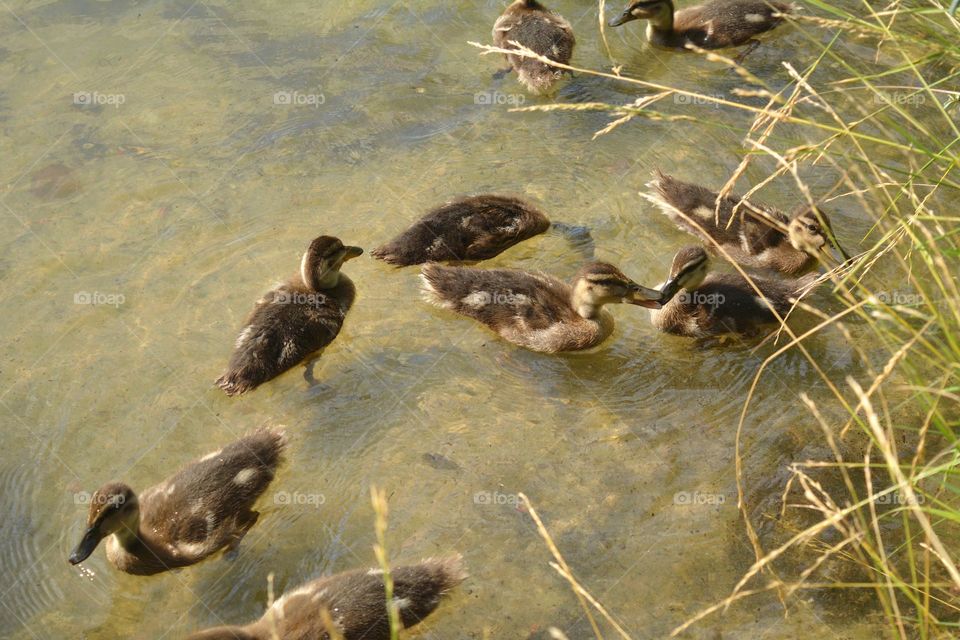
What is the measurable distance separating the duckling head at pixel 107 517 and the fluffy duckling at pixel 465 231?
72.9 inches

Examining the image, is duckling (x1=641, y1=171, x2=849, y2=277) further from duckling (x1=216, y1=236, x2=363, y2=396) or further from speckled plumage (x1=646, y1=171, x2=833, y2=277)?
duckling (x1=216, y1=236, x2=363, y2=396)

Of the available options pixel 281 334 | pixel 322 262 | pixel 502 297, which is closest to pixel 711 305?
pixel 502 297

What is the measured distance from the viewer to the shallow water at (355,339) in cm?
359

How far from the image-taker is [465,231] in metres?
4.94

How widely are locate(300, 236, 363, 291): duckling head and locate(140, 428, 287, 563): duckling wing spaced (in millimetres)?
917

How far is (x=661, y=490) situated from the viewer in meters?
3.79

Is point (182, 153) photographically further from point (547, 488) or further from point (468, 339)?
point (547, 488)

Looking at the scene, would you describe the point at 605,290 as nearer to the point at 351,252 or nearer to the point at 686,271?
the point at 686,271

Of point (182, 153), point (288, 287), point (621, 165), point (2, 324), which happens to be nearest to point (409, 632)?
point (288, 287)

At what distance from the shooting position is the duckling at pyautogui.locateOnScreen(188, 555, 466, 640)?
3.20m

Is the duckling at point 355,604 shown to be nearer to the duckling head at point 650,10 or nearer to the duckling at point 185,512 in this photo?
the duckling at point 185,512

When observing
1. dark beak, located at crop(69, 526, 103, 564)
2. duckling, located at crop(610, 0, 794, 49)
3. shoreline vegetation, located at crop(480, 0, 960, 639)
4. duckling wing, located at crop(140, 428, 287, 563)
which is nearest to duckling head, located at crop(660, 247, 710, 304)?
shoreline vegetation, located at crop(480, 0, 960, 639)

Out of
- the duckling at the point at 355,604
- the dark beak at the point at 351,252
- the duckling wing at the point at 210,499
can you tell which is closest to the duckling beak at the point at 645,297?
the dark beak at the point at 351,252

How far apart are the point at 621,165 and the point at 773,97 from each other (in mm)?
2845
